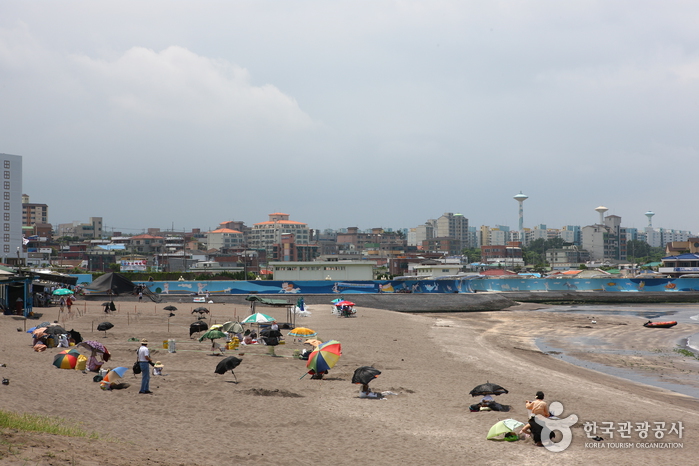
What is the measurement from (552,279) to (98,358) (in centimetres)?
7301

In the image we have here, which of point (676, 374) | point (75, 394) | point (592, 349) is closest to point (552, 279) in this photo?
point (592, 349)

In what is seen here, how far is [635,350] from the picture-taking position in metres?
34.9

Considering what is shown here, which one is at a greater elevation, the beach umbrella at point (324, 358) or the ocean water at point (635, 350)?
the beach umbrella at point (324, 358)

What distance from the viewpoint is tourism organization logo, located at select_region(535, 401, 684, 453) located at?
13.8 meters

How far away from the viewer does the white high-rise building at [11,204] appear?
104938 mm

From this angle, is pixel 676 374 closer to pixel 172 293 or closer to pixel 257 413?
pixel 257 413

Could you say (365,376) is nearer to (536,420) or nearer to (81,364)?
(536,420)

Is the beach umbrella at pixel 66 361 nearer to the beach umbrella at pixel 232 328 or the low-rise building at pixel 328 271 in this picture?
the beach umbrella at pixel 232 328

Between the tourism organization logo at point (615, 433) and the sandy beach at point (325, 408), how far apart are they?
0.29 feet

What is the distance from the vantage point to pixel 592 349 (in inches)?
1383

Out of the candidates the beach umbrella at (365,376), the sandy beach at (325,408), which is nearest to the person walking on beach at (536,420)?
the sandy beach at (325,408)

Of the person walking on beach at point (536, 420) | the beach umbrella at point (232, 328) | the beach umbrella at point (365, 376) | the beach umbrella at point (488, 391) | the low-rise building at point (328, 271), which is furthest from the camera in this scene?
the low-rise building at point (328, 271)

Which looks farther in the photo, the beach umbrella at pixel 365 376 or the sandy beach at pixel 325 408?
the beach umbrella at pixel 365 376

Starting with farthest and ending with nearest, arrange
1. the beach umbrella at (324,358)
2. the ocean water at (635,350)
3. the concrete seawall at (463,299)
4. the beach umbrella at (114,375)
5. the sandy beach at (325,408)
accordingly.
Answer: the concrete seawall at (463,299), the ocean water at (635,350), the beach umbrella at (324,358), the beach umbrella at (114,375), the sandy beach at (325,408)
